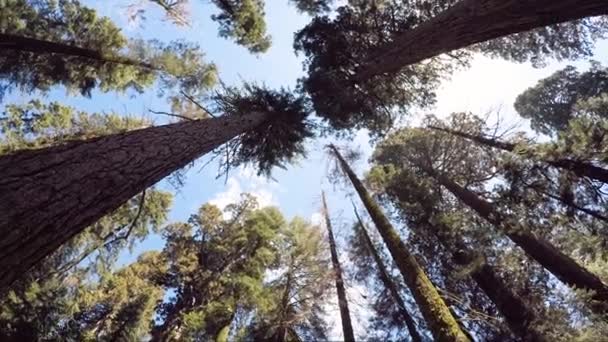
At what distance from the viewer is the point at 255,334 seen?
1294 cm

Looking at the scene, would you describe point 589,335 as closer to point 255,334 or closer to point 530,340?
point 530,340

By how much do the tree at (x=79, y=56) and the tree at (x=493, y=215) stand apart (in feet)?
23.3

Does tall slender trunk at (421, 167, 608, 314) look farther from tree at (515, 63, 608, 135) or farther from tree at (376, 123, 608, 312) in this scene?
tree at (515, 63, 608, 135)

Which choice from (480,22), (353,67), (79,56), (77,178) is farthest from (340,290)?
(79,56)

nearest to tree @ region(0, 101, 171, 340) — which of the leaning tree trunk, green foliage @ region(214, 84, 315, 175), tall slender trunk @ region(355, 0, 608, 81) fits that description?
green foliage @ region(214, 84, 315, 175)

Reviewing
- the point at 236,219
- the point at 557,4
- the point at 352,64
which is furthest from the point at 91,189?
the point at 236,219

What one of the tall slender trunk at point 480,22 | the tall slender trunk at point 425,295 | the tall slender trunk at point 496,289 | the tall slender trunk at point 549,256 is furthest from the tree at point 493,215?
the tall slender trunk at point 480,22

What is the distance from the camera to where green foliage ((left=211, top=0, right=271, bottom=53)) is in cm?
1171

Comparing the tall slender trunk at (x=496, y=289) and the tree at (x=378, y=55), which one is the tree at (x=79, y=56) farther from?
the tall slender trunk at (x=496, y=289)

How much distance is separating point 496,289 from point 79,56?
41.5ft

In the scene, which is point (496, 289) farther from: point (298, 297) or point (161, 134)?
point (161, 134)

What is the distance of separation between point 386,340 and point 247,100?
8011 mm

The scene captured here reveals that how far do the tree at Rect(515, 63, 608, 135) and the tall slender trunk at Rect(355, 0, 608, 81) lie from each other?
10594mm

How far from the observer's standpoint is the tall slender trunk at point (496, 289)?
7898mm
